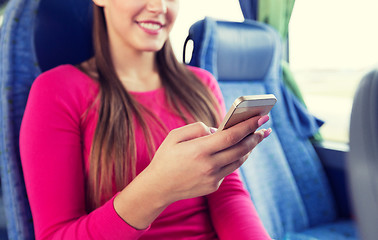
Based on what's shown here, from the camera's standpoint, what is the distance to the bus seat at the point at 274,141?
1386 mm

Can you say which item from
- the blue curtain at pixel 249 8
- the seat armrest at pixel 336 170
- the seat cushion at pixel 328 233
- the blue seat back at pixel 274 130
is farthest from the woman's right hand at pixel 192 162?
the blue curtain at pixel 249 8

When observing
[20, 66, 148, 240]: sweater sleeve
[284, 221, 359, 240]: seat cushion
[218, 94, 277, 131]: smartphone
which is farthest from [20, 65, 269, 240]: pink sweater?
[284, 221, 359, 240]: seat cushion

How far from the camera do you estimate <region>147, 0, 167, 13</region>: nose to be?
83 cm

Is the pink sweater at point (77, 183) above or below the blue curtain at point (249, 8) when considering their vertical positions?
below

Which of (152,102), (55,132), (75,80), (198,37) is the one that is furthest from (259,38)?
(55,132)

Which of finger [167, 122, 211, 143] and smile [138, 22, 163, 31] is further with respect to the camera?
smile [138, 22, 163, 31]

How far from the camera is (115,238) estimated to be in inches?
25.3

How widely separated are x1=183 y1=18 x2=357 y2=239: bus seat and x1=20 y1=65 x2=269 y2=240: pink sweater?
0.50m

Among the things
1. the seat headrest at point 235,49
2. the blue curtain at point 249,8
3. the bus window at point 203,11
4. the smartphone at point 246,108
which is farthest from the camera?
the blue curtain at point 249,8

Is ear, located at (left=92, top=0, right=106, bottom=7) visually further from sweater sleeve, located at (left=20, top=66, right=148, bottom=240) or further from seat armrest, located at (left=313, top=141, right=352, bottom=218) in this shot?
seat armrest, located at (left=313, top=141, right=352, bottom=218)

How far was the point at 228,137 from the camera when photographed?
0.52m

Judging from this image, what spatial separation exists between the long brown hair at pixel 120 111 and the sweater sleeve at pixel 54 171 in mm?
45

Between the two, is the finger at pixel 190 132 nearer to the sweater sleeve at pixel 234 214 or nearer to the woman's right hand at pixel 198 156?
the woman's right hand at pixel 198 156

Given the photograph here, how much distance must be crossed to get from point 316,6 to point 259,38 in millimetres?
479
